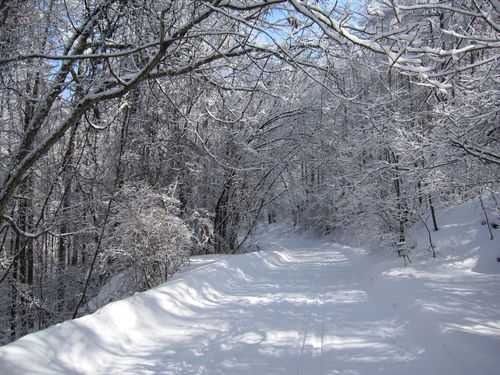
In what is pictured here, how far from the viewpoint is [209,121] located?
55.0 ft

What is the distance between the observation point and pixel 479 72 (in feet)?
20.1

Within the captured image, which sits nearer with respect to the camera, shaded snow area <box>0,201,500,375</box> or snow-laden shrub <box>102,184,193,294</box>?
shaded snow area <box>0,201,500,375</box>

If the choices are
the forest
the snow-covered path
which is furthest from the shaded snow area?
the forest

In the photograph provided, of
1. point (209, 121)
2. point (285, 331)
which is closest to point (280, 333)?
point (285, 331)

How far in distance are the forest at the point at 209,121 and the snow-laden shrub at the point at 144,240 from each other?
0.05 metres

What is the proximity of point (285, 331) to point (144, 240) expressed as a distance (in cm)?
467

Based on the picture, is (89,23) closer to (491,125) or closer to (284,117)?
(491,125)

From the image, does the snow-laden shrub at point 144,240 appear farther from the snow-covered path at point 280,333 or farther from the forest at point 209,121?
the snow-covered path at point 280,333

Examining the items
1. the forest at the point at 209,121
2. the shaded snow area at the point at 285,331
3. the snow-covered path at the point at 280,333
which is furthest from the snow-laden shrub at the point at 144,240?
the snow-covered path at the point at 280,333

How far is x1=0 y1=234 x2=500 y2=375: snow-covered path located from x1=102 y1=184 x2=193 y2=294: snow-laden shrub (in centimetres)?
148

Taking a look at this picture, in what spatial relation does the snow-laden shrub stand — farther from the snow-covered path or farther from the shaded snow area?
the snow-covered path

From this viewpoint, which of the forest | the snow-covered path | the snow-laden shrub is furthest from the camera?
the snow-laden shrub

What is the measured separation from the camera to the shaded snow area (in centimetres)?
374

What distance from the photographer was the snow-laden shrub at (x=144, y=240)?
27.8 feet
